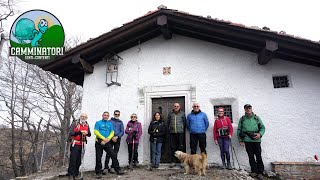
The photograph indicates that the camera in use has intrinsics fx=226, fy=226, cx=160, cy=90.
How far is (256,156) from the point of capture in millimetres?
5488

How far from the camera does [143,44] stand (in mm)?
7527

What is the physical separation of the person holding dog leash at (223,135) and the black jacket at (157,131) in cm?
139

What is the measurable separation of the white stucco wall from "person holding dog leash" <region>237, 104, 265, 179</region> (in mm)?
500

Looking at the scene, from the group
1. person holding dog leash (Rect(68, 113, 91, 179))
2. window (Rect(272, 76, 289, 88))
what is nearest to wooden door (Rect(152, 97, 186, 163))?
person holding dog leash (Rect(68, 113, 91, 179))

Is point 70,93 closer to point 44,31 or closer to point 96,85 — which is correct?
point 44,31

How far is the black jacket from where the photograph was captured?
6.13 m

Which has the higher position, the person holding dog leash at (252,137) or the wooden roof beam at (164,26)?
the wooden roof beam at (164,26)

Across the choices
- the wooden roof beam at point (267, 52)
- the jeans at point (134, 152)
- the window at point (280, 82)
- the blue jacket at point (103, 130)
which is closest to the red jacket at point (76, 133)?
the blue jacket at point (103, 130)

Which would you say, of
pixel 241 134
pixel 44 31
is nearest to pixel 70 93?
pixel 44 31

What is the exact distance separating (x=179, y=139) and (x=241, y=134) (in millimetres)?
1607

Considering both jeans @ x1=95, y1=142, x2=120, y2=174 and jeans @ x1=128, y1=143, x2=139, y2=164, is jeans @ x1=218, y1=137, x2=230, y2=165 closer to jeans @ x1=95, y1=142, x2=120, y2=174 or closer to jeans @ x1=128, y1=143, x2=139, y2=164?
jeans @ x1=128, y1=143, x2=139, y2=164

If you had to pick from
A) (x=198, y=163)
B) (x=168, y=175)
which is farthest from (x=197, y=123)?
(x=168, y=175)

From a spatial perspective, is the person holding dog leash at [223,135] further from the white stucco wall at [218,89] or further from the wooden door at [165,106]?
the wooden door at [165,106]

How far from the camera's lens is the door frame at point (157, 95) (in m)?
6.66
